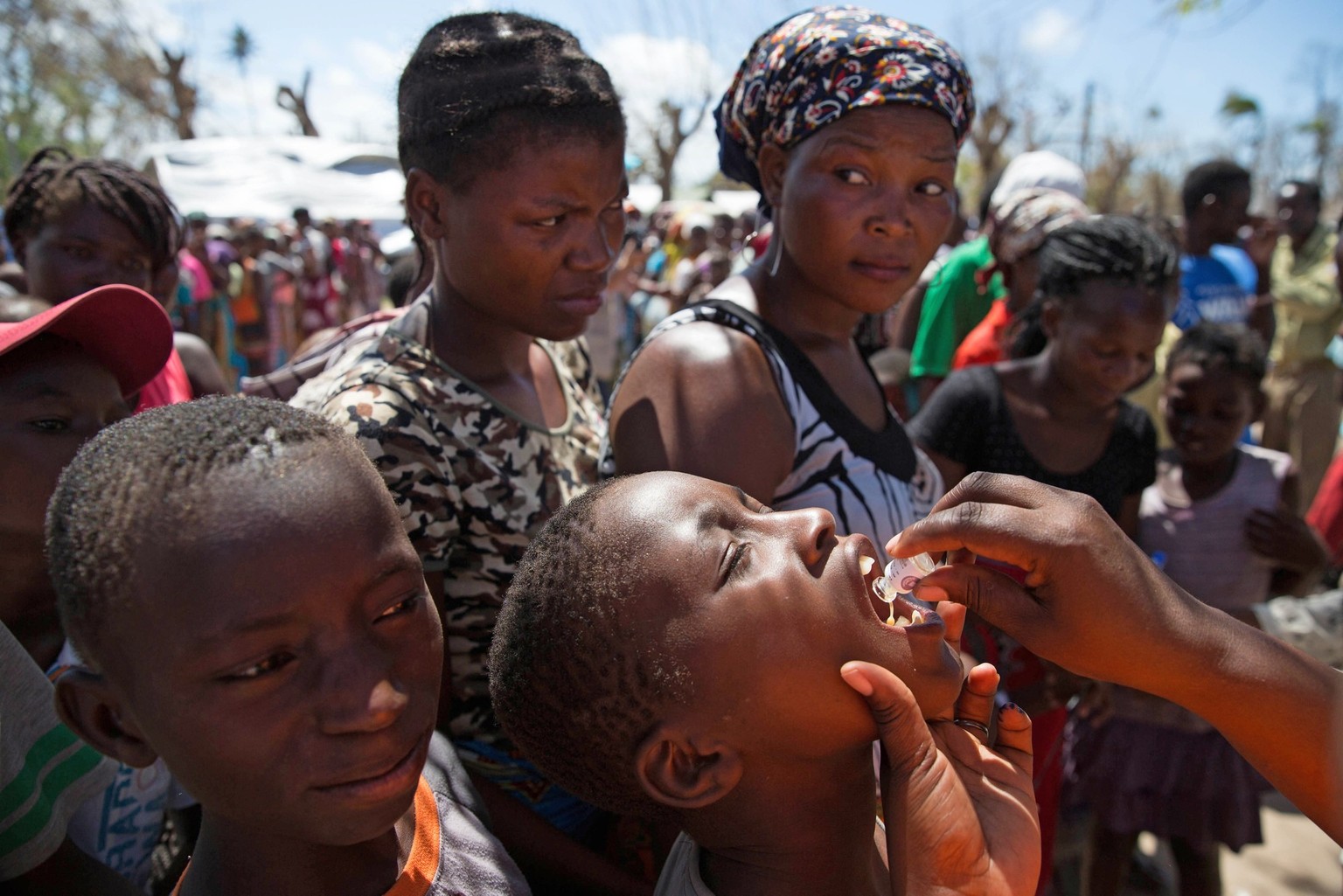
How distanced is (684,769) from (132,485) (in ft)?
2.80

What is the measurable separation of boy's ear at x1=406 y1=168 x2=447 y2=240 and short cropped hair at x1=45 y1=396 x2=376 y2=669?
2.80ft

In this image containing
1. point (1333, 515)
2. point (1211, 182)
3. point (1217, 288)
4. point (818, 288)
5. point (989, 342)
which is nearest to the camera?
point (818, 288)

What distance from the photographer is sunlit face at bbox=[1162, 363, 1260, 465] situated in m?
3.16

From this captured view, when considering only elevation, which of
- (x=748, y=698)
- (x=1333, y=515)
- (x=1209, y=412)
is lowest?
(x=1333, y=515)

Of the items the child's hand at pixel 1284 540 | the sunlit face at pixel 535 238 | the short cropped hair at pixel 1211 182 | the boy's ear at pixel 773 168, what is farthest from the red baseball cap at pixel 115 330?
the short cropped hair at pixel 1211 182

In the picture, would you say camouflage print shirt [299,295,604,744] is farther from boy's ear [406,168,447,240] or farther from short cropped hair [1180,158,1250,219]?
short cropped hair [1180,158,1250,219]

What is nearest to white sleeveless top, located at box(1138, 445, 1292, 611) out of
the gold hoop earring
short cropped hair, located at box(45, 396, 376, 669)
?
the gold hoop earring

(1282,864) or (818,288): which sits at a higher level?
(818,288)

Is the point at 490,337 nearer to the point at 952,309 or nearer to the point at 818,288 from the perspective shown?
the point at 818,288

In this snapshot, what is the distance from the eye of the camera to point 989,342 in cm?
423

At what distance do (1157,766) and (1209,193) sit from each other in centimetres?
493

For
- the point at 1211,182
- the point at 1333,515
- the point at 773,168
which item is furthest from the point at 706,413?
the point at 1211,182

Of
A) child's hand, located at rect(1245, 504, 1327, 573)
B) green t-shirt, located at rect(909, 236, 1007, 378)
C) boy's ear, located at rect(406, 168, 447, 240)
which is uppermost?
boy's ear, located at rect(406, 168, 447, 240)

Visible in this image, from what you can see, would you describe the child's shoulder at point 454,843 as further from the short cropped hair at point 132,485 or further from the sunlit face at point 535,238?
the sunlit face at point 535,238
